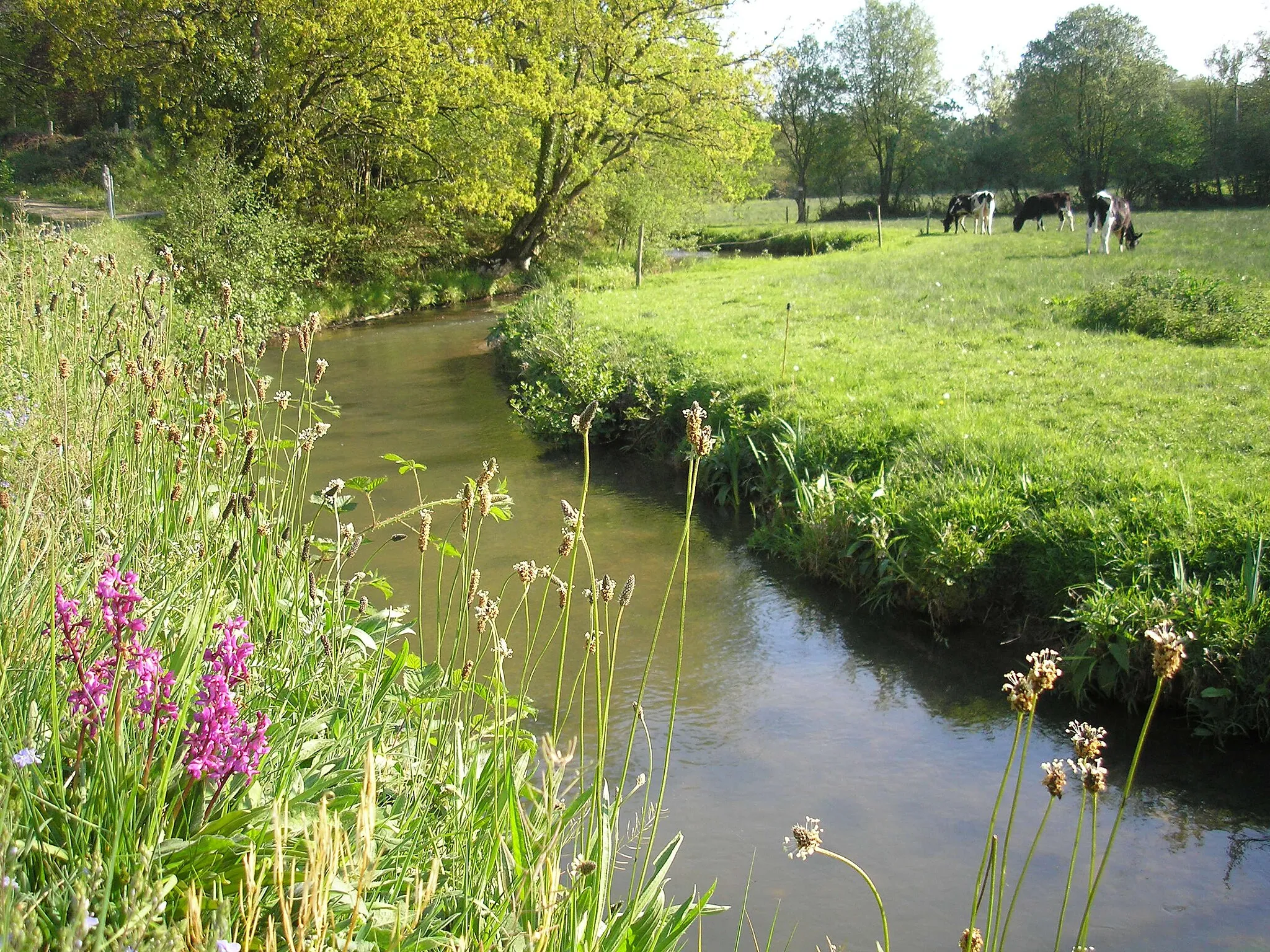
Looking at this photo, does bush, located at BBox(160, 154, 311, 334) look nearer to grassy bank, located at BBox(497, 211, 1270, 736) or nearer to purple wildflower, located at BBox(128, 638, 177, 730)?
grassy bank, located at BBox(497, 211, 1270, 736)

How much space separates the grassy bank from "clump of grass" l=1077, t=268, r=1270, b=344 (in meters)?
0.08

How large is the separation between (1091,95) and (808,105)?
17.7 m

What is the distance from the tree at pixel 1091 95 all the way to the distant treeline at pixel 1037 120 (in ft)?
0.23

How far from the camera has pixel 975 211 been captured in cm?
3544

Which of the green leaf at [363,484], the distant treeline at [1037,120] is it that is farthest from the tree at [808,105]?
the green leaf at [363,484]

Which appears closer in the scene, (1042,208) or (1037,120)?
(1042,208)

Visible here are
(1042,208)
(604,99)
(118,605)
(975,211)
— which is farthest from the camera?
(975,211)

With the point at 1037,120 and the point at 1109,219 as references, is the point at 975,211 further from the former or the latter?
the point at 1037,120

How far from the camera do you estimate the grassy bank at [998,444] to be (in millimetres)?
5887

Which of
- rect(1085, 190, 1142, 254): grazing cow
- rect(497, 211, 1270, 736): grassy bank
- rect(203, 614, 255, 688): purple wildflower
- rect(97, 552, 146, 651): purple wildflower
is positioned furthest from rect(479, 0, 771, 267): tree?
rect(97, 552, 146, 651): purple wildflower

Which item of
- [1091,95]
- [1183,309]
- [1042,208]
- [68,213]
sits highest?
[1091,95]

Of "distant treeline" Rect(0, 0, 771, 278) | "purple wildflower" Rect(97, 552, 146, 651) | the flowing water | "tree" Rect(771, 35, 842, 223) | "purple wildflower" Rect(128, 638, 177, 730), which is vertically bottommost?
the flowing water

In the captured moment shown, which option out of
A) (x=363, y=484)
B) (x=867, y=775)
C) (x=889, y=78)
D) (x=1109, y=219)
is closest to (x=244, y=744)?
(x=363, y=484)

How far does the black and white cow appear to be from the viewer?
33.2 m
